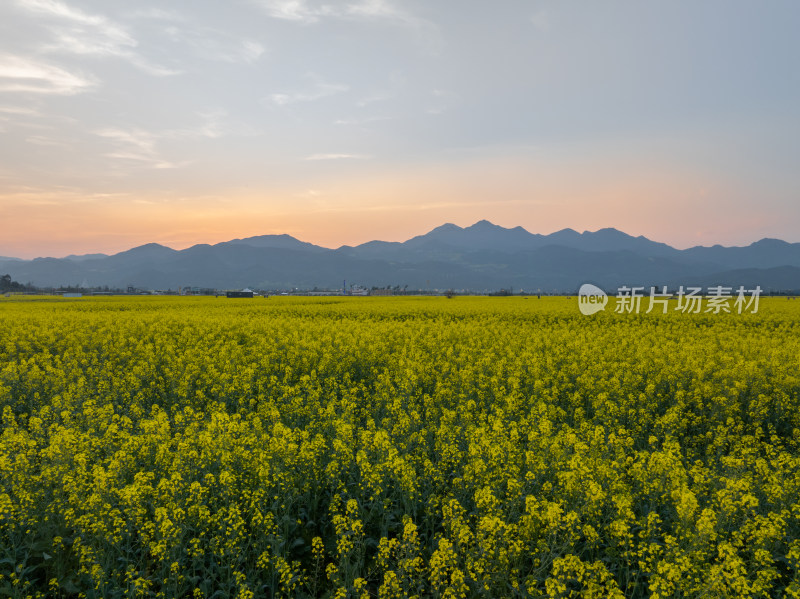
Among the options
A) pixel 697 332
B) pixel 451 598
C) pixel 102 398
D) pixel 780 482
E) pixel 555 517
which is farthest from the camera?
pixel 697 332

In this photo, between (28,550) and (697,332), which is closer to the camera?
(28,550)

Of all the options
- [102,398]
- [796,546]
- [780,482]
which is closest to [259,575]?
[796,546]

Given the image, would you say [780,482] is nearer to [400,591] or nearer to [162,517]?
[400,591]

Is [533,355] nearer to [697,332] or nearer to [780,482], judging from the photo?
[780,482]

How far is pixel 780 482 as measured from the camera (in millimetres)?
6801

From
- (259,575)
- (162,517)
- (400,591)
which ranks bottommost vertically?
(259,575)

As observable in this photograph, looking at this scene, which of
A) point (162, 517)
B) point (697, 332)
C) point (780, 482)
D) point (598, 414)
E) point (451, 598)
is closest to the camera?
point (451, 598)

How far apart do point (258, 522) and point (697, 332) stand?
24.4 m

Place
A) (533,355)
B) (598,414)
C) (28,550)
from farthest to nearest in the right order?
(533,355) < (598,414) < (28,550)

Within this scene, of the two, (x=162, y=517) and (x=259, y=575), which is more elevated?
(x=162, y=517)

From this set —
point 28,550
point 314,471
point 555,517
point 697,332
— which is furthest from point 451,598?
point 697,332

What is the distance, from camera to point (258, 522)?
18.1 ft

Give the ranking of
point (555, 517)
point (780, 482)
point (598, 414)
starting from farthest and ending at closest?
1. point (598, 414)
2. point (780, 482)
3. point (555, 517)

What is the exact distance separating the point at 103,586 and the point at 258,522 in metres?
1.74
